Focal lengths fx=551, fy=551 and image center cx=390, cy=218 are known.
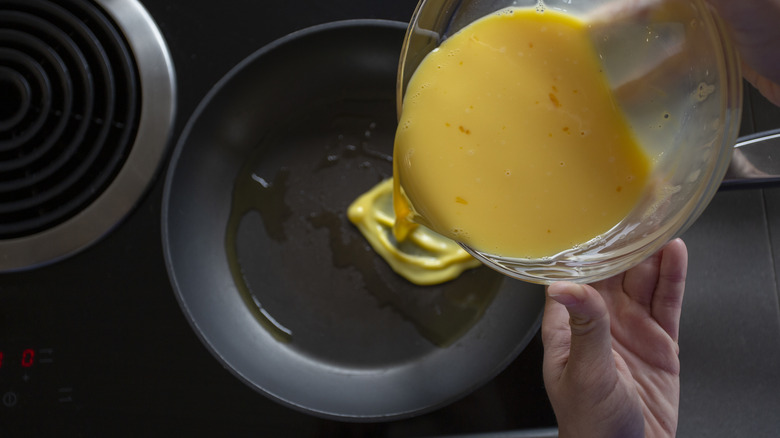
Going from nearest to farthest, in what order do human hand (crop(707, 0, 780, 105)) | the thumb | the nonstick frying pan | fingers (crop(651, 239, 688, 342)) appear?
the thumb
human hand (crop(707, 0, 780, 105))
fingers (crop(651, 239, 688, 342))
the nonstick frying pan

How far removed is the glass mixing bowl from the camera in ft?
2.10

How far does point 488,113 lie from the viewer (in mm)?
685

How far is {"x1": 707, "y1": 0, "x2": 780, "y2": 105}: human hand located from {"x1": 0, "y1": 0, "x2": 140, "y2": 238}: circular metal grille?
0.97 m

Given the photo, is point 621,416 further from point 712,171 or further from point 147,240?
point 147,240

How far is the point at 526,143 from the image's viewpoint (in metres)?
0.68

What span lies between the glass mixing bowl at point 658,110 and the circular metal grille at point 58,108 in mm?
713

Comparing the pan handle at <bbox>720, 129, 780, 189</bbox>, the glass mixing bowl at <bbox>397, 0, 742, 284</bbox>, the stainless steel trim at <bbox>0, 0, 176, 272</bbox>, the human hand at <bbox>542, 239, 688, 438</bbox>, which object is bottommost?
the human hand at <bbox>542, 239, 688, 438</bbox>

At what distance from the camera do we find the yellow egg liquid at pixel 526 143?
0.68 meters

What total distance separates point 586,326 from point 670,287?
312mm

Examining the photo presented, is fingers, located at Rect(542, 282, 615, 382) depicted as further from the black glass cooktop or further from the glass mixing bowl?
the black glass cooktop

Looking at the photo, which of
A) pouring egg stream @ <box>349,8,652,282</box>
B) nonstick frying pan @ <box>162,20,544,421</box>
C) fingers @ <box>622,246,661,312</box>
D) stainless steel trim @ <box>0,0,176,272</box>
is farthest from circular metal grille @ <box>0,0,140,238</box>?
fingers @ <box>622,246,661,312</box>

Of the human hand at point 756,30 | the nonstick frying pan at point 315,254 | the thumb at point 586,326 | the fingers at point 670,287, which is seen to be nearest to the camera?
the thumb at point 586,326

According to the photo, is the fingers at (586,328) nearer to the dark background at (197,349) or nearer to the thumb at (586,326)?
the thumb at (586,326)

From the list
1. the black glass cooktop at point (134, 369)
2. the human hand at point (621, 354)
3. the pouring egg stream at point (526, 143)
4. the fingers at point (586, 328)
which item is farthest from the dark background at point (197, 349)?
the pouring egg stream at point (526, 143)
